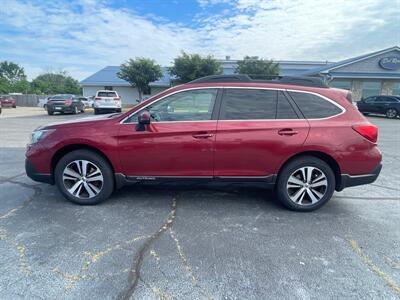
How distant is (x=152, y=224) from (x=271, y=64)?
95.8 feet

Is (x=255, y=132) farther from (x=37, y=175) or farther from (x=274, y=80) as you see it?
(x=37, y=175)

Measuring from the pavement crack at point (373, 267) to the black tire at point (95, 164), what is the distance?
3.12 m

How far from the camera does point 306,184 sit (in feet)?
11.7

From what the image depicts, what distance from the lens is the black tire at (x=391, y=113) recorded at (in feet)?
61.9

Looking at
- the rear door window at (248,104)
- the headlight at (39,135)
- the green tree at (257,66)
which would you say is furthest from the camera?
the green tree at (257,66)

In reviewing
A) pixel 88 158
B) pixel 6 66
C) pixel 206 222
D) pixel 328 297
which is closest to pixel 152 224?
pixel 206 222

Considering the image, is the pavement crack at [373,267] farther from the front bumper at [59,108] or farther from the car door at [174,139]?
the front bumper at [59,108]

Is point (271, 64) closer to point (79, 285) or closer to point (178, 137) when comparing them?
point (178, 137)

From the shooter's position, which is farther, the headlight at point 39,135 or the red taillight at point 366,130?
the headlight at point 39,135

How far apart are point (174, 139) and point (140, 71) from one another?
2798 cm

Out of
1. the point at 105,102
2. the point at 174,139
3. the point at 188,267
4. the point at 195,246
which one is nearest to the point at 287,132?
the point at 174,139

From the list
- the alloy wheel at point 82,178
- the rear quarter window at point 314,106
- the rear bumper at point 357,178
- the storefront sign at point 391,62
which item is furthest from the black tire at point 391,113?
the alloy wheel at point 82,178

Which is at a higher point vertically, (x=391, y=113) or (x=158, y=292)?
(x=391, y=113)

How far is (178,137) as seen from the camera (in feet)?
11.3
